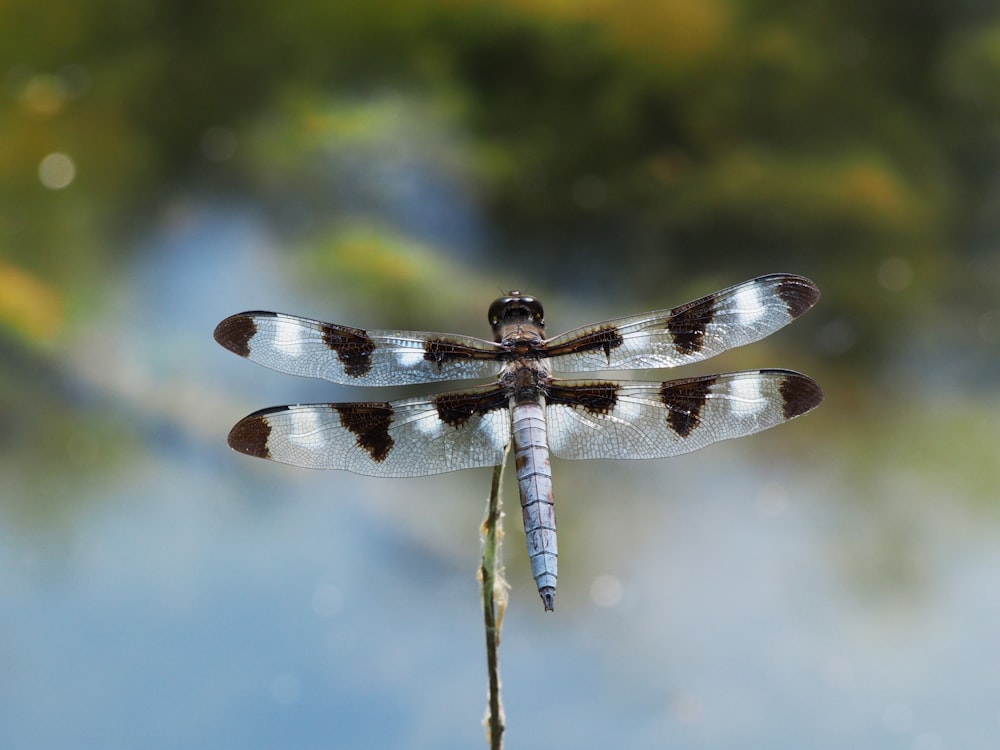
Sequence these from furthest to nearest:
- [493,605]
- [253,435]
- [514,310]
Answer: [514,310], [253,435], [493,605]

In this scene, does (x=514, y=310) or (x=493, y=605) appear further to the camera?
(x=514, y=310)

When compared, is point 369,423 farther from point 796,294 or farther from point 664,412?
point 796,294

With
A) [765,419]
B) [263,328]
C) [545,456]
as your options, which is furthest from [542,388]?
[263,328]

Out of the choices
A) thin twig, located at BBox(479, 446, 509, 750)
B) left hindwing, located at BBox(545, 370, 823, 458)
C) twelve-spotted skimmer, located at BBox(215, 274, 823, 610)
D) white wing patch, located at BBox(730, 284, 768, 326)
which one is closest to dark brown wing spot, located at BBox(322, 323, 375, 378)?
twelve-spotted skimmer, located at BBox(215, 274, 823, 610)

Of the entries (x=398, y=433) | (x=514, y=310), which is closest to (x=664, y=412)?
(x=514, y=310)

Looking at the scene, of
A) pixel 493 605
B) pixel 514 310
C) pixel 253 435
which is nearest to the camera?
pixel 493 605

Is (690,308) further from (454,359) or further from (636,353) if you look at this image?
(454,359)
